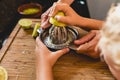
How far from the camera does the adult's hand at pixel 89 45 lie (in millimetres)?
854

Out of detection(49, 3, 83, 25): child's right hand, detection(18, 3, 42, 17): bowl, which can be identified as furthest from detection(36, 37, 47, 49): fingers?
detection(18, 3, 42, 17): bowl

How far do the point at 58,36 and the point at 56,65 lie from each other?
5.0 inches

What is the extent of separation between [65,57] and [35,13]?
566mm

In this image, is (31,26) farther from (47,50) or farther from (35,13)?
(35,13)

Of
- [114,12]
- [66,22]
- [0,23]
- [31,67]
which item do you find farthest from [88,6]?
[114,12]

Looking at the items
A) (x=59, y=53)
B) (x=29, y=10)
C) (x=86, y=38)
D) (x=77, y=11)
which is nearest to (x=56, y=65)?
(x=59, y=53)

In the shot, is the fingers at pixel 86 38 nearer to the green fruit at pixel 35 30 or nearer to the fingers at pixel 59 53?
the fingers at pixel 59 53

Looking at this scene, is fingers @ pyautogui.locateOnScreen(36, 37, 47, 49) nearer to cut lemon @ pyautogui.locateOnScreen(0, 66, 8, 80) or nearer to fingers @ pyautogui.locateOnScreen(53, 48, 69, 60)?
fingers @ pyautogui.locateOnScreen(53, 48, 69, 60)

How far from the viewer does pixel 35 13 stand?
1.37 m

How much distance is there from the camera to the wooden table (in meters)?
0.80

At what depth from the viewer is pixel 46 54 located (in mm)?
856

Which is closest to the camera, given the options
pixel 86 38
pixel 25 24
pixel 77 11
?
pixel 86 38

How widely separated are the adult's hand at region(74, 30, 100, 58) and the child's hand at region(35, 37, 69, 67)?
0.05 meters

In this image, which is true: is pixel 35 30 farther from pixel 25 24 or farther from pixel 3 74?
pixel 3 74
